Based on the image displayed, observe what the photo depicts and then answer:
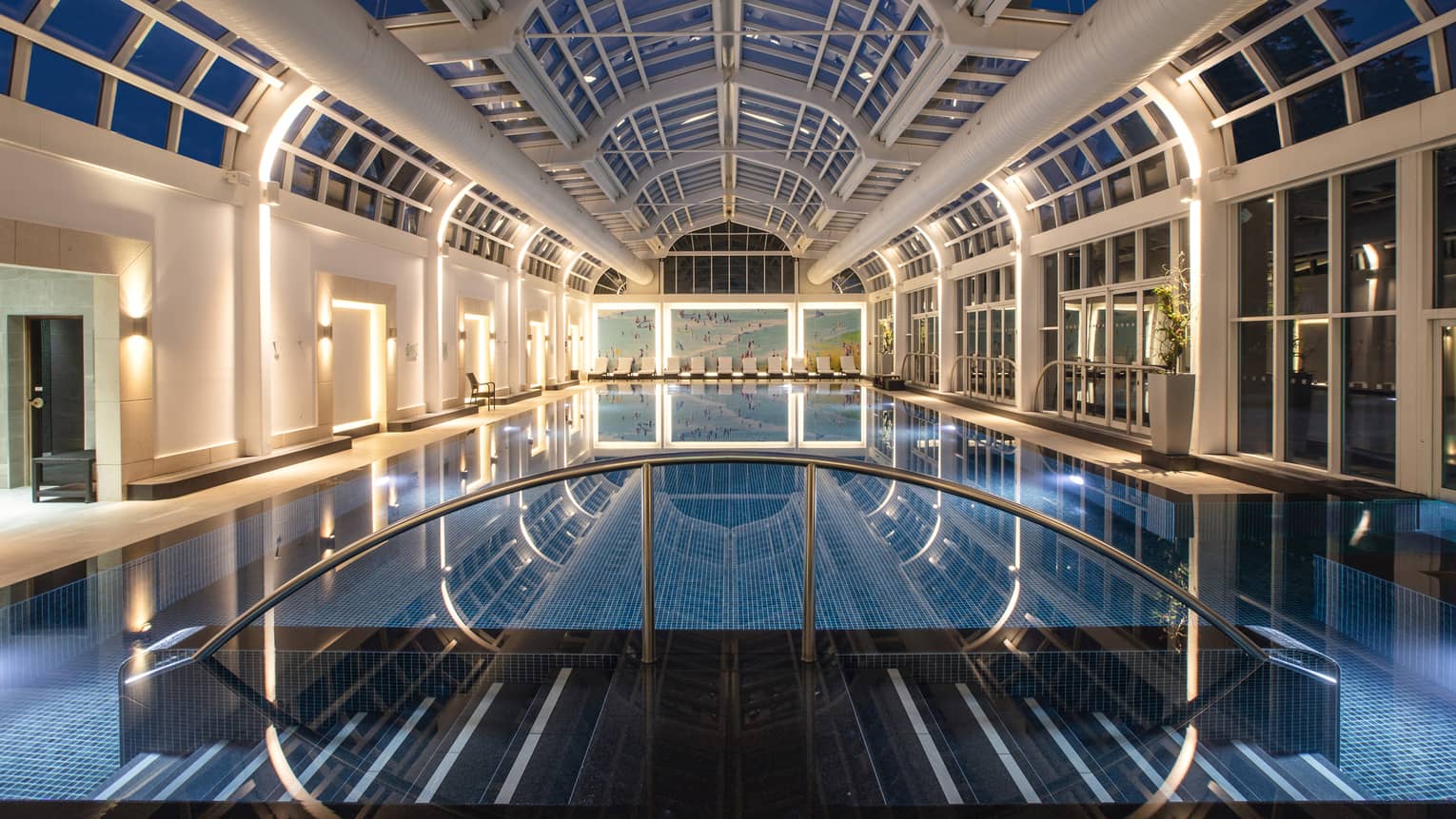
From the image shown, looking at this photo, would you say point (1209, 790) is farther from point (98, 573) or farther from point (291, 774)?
point (98, 573)

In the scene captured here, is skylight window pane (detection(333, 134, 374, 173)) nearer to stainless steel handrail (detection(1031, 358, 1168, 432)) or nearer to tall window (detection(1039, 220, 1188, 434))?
tall window (detection(1039, 220, 1188, 434))

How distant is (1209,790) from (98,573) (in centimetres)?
593

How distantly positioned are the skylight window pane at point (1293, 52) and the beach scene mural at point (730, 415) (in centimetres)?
→ 742

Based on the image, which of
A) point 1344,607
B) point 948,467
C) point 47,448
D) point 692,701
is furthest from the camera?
point 948,467

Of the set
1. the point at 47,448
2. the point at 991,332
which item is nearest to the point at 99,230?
the point at 47,448

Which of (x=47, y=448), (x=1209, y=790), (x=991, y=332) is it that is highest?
(x=991, y=332)

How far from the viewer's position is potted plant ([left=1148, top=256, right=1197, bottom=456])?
9469 millimetres

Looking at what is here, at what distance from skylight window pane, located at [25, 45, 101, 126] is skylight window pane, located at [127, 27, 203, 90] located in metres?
0.40

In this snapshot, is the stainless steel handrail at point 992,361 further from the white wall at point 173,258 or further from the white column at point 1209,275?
the white wall at point 173,258

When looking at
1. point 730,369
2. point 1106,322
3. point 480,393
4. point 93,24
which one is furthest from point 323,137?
point 730,369

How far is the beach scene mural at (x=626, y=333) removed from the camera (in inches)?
1297

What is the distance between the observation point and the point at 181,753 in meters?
2.74

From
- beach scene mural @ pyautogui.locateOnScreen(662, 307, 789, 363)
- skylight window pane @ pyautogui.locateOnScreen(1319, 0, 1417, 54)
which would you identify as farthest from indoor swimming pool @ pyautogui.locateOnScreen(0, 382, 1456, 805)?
beach scene mural @ pyautogui.locateOnScreen(662, 307, 789, 363)

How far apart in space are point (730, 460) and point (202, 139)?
8.43m
